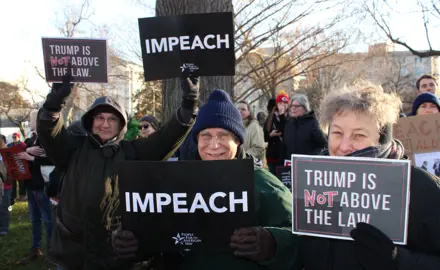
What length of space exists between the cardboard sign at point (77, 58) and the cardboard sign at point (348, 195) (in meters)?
2.21

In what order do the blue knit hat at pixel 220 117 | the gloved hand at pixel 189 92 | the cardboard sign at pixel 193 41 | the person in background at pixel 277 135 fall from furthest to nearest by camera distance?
the person in background at pixel 277 135, the cardboard sign at pixel 193 41, the gloved hand at pixel 189 92, the blue knit hat at pixel 220 117

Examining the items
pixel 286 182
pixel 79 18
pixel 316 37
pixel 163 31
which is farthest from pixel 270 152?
pixel 79 18

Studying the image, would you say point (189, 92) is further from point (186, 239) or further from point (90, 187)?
point (186, 239)

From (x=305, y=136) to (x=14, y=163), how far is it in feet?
15.5

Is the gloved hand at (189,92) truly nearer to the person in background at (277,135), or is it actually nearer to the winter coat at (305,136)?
the winter coat at (305,136)

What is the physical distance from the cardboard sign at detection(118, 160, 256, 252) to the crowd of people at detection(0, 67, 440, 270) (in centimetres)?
8

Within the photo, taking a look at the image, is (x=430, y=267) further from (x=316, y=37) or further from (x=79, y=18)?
(x=79, y=18)

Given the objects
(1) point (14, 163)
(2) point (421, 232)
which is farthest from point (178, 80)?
(1) point (14, 163)

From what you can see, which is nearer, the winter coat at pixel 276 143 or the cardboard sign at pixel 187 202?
the cardboard sign at pixel 187 202

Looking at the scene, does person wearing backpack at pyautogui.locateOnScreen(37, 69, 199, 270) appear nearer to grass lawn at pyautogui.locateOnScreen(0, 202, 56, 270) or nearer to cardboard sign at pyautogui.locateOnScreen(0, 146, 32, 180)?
grass lawn at pyautogui.locateOnScreen(0, 202, 56, 270)

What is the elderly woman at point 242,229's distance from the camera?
189cm

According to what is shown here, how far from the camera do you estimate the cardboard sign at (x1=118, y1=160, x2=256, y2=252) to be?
1.95 metres

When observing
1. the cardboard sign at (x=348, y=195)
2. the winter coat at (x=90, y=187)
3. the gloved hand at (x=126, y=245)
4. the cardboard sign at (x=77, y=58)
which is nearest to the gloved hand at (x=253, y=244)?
the cardboard sign at (x=348, y=195)

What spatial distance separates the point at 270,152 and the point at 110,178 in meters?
3.90
